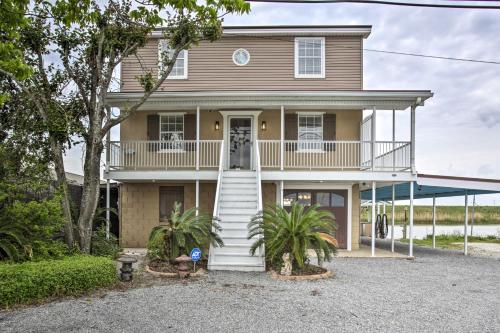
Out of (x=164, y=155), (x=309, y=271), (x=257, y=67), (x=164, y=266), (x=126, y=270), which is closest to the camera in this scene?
(x=126, y=270)

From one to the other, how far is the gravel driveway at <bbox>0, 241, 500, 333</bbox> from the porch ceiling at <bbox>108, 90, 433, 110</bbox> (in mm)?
5798

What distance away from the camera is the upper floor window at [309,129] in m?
16.5

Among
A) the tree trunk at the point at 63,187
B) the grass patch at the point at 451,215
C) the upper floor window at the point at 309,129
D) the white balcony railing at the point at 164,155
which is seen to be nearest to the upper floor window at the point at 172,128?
the white balcony railing at the point at 164,155

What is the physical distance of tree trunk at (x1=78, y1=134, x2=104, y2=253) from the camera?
10750mm

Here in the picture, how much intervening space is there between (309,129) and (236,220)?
5.36 meters

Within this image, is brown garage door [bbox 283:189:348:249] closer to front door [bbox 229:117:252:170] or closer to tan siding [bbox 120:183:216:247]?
front door [bbox 229:117:252:170]

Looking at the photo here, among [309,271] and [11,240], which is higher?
[11,240]

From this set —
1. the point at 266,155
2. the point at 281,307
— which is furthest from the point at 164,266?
the point at 266,155

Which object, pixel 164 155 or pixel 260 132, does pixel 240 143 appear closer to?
pixel 260 132

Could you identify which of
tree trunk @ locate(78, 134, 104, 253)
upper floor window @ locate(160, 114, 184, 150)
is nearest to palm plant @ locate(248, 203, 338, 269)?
tree trunk @ locate(78, 134, 104, 253)

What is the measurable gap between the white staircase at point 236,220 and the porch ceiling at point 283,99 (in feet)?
7.24

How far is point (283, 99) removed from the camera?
14.9 m

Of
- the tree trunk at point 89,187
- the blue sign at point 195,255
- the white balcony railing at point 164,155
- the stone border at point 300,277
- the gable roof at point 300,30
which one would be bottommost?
the stone border at point 300,277

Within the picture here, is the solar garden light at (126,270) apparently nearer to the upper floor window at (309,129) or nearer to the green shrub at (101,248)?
the green shrub at (101,248)
